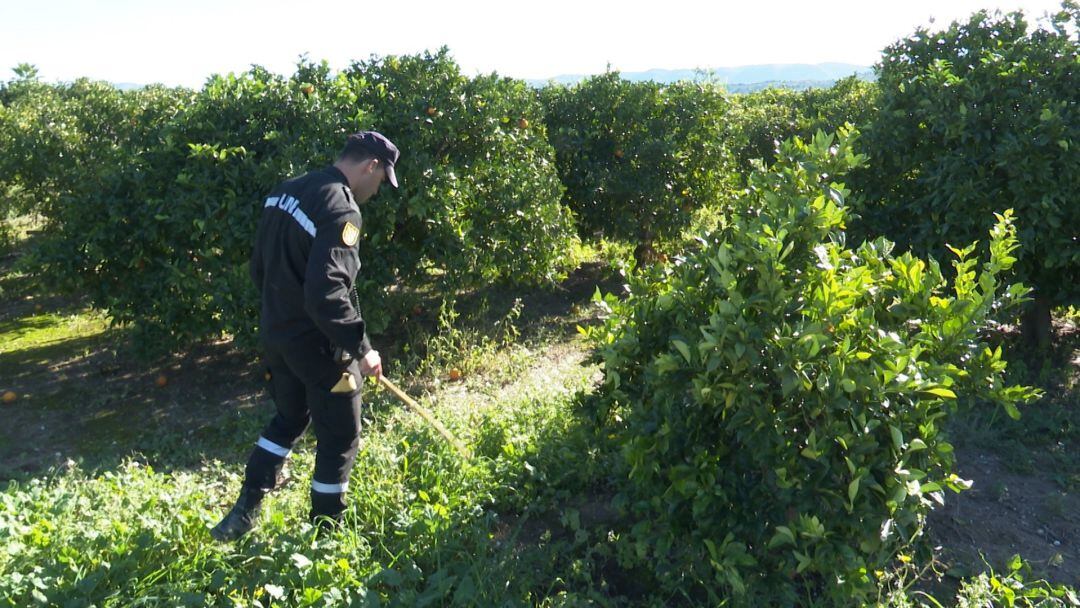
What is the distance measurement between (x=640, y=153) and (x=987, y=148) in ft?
11.5

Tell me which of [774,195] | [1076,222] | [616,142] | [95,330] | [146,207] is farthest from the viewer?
[616,142]

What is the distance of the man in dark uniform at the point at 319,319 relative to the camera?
362cm

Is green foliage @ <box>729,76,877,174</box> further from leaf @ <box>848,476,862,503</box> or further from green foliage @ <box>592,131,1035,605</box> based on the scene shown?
leaf @ <box>848,476,862,503</box>

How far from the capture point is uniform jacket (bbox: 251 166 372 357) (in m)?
3.59

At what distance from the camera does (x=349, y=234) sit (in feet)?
12.1

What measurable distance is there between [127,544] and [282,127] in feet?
10.9

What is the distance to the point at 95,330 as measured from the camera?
7.78 meters

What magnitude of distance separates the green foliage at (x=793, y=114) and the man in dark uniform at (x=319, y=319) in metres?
6.46

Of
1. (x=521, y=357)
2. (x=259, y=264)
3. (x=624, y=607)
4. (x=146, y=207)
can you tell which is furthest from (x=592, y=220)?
(x=624, y=607)

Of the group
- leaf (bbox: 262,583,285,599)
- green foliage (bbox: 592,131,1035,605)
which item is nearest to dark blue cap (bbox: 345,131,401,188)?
green foliage (bbox: 592,131,1035,605)

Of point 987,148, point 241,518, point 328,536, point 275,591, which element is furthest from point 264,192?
point 987,148

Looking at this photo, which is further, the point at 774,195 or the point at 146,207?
the point at 146,207

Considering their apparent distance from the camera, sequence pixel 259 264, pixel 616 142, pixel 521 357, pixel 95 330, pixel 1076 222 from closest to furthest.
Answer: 1. pixel 259 264
2. pixel 1076 222
3. pixel 521 357
4. pixel 95 330
5. pixel 616 142

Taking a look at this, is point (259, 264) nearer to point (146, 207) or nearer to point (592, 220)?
point (146, 207)
